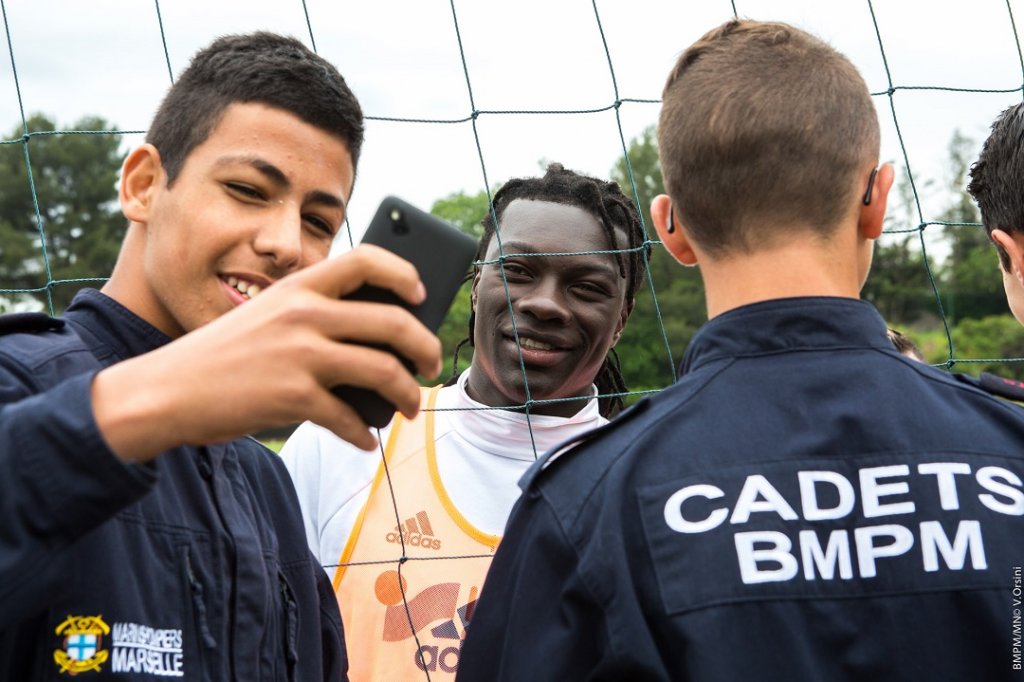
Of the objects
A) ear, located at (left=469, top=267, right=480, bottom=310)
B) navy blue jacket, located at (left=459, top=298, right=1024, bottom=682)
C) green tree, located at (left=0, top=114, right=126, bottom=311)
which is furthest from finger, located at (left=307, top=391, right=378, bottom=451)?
green tree, located at (left=0, top=114, right=126, bottom=311)

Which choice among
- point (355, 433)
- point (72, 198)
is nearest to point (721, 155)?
point (355, 433)

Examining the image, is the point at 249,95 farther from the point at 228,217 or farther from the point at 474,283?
the point at 474,283

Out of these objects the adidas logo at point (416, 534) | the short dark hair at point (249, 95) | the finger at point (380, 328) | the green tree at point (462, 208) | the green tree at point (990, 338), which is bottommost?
the green tree at point (990, 338)

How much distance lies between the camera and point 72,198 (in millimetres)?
38719

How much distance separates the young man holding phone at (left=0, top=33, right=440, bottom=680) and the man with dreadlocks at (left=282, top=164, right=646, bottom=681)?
63 cm

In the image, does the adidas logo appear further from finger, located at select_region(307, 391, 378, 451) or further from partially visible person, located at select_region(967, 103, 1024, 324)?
finger, located at select_region(307, 391, 378, 451)

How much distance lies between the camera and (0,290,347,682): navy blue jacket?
805 millimetres

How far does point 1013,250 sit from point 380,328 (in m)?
1.25

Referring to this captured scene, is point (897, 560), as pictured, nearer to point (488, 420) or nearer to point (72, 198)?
point (488, 420)

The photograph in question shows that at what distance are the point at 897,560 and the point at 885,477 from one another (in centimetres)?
8

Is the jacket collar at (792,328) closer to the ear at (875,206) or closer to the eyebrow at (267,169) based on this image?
the ear at (875,206)

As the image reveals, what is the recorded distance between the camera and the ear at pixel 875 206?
126cm

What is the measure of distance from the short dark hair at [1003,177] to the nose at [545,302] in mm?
964

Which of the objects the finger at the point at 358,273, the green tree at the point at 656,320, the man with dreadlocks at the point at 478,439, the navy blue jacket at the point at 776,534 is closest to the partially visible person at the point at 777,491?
the navy blue jacket at the point at 776,534
